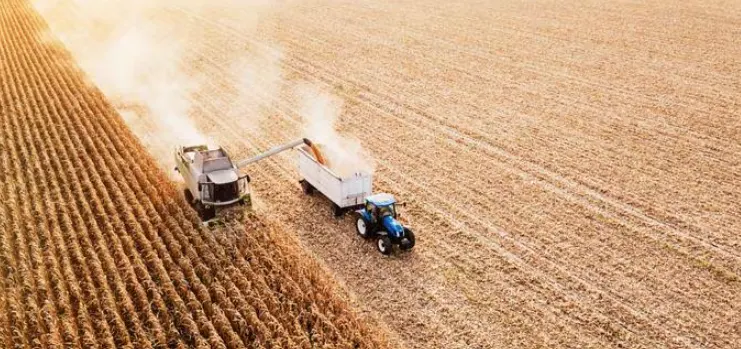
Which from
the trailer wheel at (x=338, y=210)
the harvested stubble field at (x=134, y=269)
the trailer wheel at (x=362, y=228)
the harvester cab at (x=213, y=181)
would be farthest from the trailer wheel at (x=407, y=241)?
the harvester cab at (x=213, y=181)

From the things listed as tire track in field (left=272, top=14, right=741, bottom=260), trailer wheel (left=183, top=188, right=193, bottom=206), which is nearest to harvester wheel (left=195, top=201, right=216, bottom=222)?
trailer wheel (left=183, top=188, right=193, bottom=206)

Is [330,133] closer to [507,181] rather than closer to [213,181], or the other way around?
[507,181]

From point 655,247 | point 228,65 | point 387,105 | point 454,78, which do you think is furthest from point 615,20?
point 655,247

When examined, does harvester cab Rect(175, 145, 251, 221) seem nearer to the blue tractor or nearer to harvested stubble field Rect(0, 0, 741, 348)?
harvested stubble field Rect(0, 0, 741, 348)

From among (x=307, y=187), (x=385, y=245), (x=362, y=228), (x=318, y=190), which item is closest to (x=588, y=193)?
(x=385, y=245)

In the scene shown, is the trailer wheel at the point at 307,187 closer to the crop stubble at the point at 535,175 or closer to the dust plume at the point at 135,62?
the crop stubble at the point at 535,175

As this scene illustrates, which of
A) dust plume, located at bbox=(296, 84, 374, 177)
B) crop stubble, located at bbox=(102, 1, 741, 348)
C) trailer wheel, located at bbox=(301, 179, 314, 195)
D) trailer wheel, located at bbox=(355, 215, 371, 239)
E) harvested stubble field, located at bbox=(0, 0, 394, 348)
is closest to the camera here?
harvested stubble field, located at bbox=(0, 0, 394, 348)
